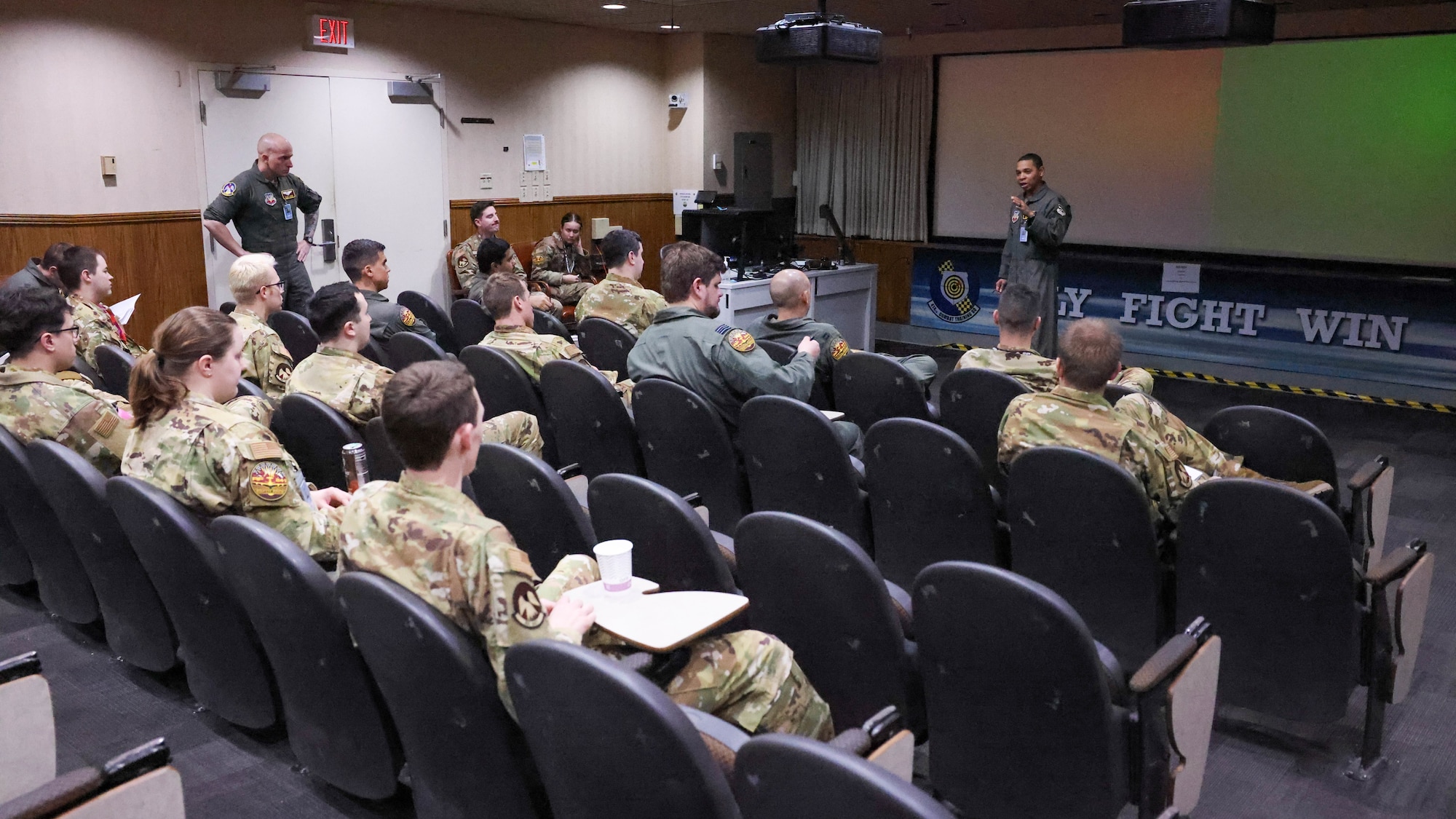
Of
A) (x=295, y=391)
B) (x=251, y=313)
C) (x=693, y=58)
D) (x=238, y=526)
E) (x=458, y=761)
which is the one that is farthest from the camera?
(x=693, y=58)

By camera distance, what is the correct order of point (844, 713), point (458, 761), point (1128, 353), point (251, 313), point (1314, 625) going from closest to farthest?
1. point (458, 761)
2. point (844, 713)
3. point (1314, 625)
4. point (251, 313)
5. point (1128, 353)

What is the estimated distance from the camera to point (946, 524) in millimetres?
3254

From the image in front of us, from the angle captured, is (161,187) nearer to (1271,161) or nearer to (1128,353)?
(1128,353)

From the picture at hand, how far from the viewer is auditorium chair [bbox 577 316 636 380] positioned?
552 centimetres

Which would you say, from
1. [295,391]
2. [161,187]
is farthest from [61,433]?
[161,187]

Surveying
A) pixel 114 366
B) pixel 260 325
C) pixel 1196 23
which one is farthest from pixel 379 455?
pixel 1196 23

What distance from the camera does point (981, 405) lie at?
13.3 feet

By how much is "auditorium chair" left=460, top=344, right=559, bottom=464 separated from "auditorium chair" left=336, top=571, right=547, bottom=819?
2.49m

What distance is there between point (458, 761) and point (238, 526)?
2.23 feet

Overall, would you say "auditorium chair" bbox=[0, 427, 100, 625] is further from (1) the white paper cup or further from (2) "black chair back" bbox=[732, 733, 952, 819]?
(2) "black chair back" bbox=[732, 733, 952, 819]

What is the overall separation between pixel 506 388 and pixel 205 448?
2.04 meters

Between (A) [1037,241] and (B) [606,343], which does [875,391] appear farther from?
(A) [1037,241]

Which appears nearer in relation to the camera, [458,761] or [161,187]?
[458,761]

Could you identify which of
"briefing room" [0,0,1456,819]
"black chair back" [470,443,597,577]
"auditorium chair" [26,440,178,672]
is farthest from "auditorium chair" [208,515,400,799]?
"auditorium chair" [26,440,178,672]
